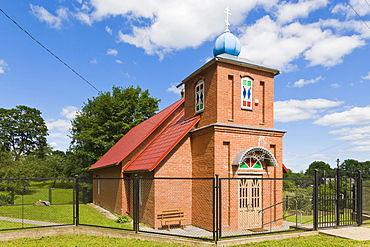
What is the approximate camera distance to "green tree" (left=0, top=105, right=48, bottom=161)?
184 feet

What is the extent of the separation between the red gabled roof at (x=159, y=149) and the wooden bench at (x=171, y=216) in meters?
1.98

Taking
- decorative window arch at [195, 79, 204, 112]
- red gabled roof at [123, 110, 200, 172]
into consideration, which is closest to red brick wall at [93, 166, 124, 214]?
red gabled roof at [123, 110, 200, 172]

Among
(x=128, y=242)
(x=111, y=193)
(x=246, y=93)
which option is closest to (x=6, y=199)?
(x=111, y=193)

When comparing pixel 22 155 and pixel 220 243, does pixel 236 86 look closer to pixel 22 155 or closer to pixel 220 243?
pixel 220 243

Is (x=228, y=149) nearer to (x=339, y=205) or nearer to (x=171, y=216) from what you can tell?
(x=171, y=216)

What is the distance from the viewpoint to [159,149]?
13.5 meters

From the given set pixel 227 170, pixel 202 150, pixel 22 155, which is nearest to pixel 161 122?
pixel 202 150

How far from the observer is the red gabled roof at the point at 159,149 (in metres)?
12.2

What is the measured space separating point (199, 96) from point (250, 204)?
546cm

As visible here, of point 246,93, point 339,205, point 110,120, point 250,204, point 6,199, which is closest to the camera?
point 339,205

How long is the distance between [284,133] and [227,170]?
11.5 feet

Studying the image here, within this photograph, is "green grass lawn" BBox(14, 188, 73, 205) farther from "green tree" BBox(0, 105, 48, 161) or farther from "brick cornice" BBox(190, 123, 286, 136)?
"green tree" BBox(0, 105, 48, 161)

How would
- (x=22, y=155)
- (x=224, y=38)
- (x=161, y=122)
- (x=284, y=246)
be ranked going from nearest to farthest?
(x=284, y=246)
(x=224, y=38)
(x=161, y=122)
(x=22, y=155)

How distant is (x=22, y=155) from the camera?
6053cm
